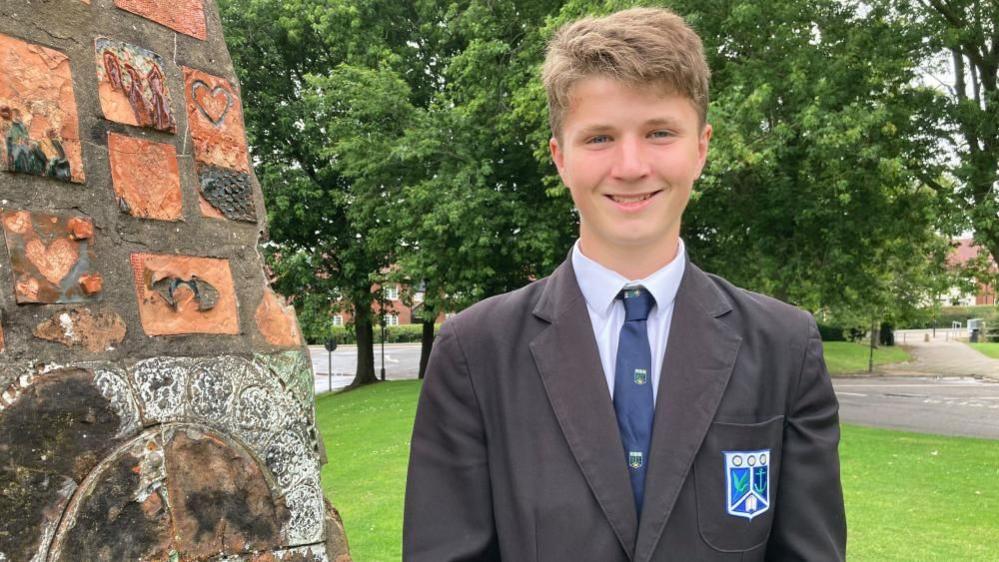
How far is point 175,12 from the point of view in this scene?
278 cm

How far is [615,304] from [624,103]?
392mm

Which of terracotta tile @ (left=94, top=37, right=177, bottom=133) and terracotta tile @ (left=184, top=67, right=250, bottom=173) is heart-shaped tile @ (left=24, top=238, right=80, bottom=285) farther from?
terracotta tile @ (left=184, top=67, right=250, bottom=173)

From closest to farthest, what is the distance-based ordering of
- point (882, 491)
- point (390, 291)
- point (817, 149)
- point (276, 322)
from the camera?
point (276, 322)
point (882, 491)
point (817, 149)
point (390, 291)

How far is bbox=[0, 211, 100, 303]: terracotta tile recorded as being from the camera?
2230mm

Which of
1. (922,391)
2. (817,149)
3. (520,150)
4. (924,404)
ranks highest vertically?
(520,150)

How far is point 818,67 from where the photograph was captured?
12.8m

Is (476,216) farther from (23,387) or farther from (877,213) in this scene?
(23,387)

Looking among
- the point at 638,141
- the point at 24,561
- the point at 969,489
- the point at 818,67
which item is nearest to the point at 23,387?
the point at 24,561

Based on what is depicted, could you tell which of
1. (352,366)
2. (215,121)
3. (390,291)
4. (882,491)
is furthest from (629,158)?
(352,366)

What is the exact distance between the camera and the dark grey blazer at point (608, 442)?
5.26ft

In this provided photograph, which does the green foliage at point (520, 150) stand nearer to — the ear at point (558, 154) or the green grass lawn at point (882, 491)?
the green grass lawn at point (882, 491)

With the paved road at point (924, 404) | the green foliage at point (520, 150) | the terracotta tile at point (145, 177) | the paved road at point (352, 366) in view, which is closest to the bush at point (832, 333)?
the paved road at point (924, 404)

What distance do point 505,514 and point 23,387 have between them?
4.26ft

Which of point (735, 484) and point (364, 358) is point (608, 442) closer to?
point (735, 484)
